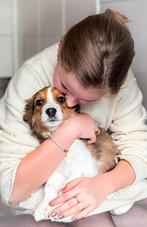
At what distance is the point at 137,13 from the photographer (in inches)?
45.6

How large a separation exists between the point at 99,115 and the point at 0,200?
1.06ft

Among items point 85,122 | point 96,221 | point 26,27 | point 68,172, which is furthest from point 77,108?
point 26,27

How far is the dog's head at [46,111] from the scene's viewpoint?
2.95 feet

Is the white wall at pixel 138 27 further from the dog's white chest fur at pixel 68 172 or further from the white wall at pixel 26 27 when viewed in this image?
the dog's white chest fur at pixel 68 172

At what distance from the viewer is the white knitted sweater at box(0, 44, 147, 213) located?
0.94 meters

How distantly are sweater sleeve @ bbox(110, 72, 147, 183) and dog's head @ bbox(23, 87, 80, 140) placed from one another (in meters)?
0.14

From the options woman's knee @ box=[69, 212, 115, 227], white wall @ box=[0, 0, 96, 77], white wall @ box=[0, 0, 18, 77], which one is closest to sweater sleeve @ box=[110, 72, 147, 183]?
woman's knee @ box=[69, 212, 115, 227]

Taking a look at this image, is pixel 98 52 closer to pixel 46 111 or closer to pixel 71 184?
pixel 46 111

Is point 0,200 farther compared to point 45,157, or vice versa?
point 0,200

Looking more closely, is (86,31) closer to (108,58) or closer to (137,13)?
(108,58)

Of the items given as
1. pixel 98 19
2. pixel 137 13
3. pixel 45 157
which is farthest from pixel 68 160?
pixel 137 13

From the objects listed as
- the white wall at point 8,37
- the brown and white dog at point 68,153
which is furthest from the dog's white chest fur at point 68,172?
the white wall at point 8,37

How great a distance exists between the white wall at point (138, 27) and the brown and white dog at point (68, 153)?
0.83ft

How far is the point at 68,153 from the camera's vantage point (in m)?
0.96
